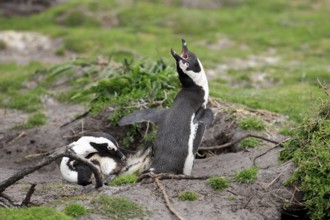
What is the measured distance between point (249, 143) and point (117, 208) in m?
2.65

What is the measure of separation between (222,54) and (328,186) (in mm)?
10346

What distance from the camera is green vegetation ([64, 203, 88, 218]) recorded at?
18.2ft

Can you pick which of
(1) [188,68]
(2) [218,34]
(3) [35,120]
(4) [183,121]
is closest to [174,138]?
(4) [183,121]

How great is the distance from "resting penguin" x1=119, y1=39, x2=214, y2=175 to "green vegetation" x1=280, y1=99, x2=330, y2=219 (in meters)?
0.97

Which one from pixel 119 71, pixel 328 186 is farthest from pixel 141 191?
pixel 119 71

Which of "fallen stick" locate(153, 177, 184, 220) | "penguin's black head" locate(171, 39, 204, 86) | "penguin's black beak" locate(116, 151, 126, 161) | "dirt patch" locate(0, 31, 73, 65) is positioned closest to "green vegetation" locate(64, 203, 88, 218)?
"fallen stick" locate(153, 177, 184, 220)

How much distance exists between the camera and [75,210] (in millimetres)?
5574

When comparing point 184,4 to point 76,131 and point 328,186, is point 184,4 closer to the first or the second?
point 76,131

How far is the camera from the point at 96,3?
20031mm

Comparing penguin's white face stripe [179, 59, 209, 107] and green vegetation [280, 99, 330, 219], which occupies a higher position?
penguin's white face stripe [179, 59, 209, 107]

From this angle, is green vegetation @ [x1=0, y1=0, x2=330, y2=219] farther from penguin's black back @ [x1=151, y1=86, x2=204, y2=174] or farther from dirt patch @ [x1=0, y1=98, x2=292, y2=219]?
penguin's black back @ [x1=151, y1=86, x2=204, y2=174]

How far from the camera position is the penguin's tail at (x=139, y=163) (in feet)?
23.6

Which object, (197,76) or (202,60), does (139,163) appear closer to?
(197,76)

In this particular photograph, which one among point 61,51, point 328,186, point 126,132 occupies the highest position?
point 328,186
